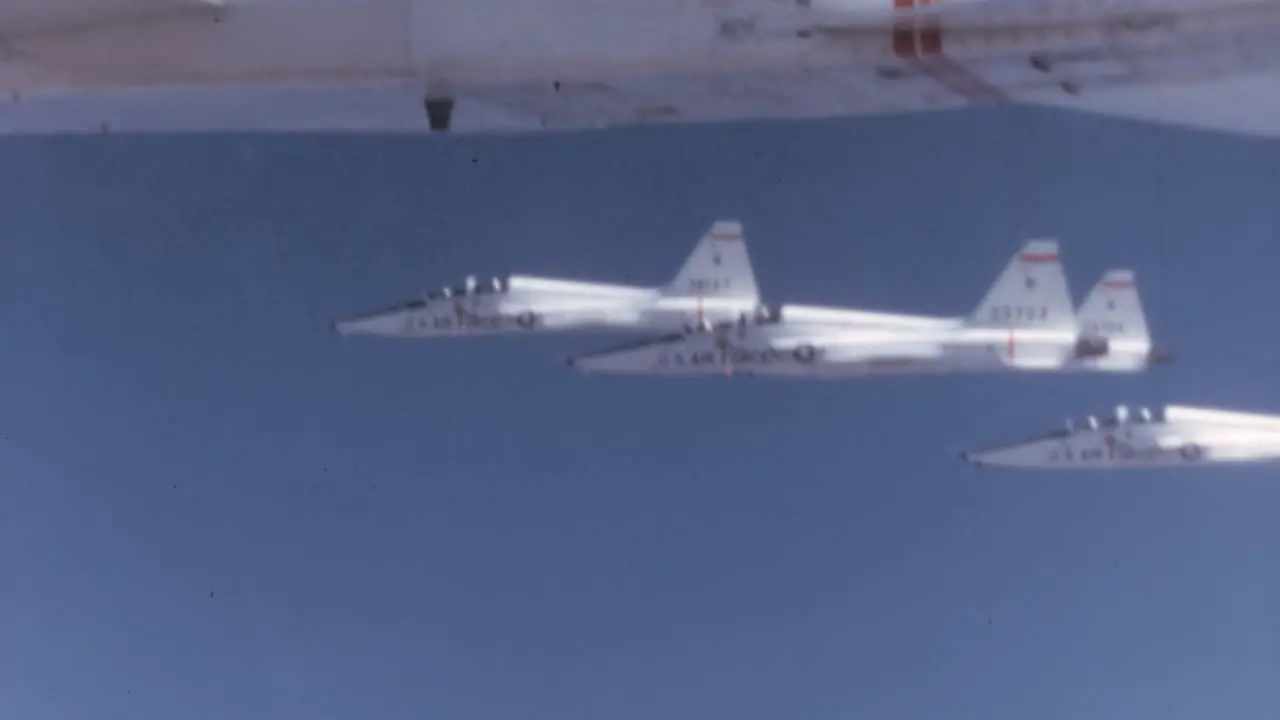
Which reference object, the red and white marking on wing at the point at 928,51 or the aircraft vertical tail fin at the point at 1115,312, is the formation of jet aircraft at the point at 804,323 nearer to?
Answer: the aircraft vertical tail fin at the point at 1115,312

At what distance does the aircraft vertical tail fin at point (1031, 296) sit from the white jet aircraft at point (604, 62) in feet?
1.05

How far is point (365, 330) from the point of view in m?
2.54

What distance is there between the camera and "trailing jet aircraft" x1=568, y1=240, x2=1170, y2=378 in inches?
89.3

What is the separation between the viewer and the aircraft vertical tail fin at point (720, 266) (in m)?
2.35

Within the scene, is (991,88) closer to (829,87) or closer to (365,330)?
(829,87)

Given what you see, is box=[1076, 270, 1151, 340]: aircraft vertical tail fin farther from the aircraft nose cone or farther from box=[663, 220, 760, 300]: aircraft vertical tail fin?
the aircraft nose cone

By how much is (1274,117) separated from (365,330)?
67.0 inches

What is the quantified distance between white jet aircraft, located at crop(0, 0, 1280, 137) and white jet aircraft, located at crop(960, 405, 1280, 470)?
53 centimetres

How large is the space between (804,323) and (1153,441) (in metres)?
0.63

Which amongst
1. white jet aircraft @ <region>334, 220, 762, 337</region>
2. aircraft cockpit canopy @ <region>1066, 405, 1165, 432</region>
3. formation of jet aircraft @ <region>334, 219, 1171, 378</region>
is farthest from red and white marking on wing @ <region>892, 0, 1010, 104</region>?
aircraft cockpit canopy @ <region>1066, 405, 1165, 432</region>

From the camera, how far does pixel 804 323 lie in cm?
231

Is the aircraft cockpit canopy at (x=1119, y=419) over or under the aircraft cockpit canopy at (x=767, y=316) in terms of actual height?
under

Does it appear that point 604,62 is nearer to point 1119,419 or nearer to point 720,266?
point 720,266

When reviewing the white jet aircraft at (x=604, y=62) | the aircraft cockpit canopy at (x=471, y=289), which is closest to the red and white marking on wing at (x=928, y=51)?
the white jet aircraft at (x=604, y=62)
